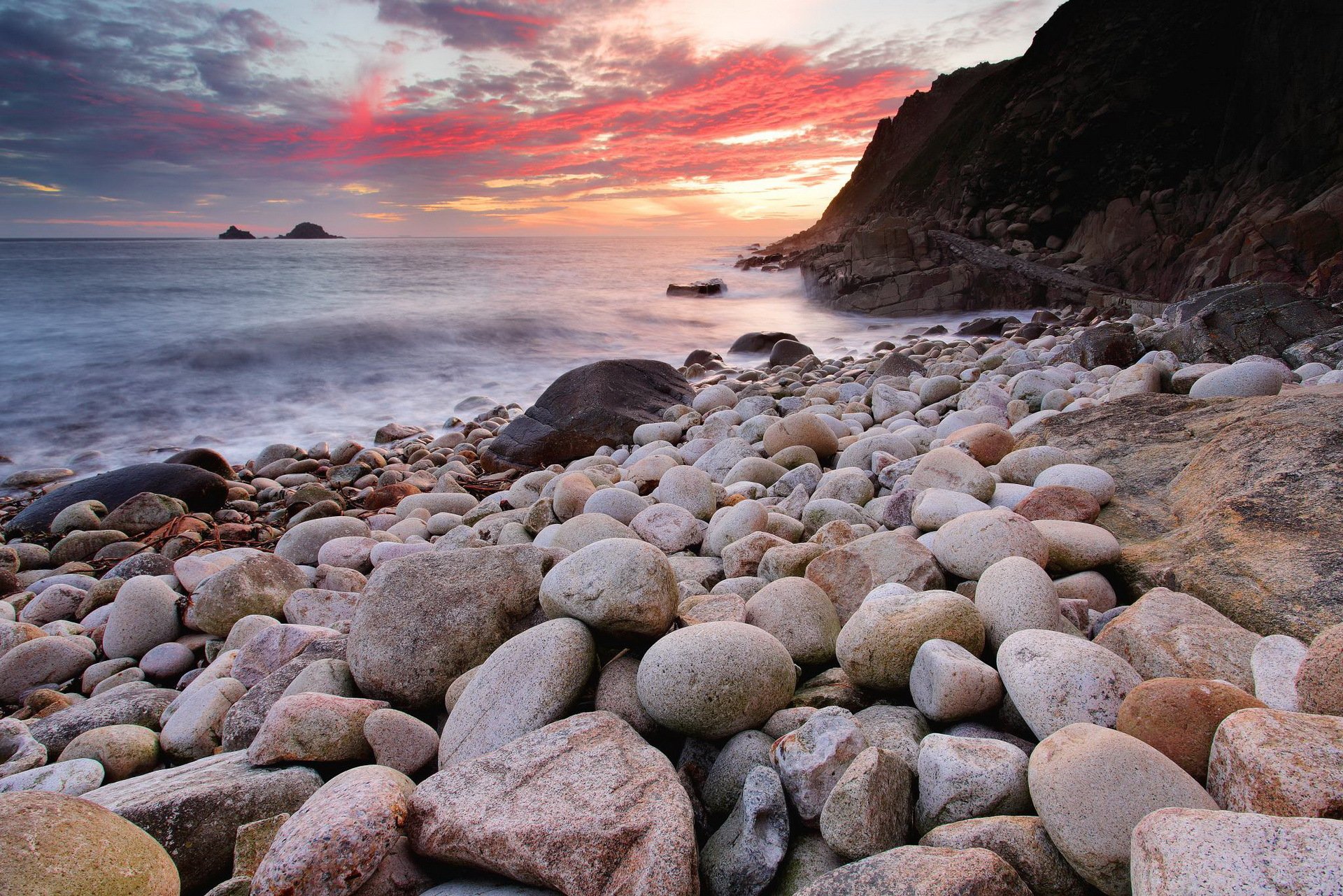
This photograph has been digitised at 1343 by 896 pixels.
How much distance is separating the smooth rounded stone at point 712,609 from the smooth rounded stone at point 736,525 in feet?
2.07

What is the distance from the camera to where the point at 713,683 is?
150 cm

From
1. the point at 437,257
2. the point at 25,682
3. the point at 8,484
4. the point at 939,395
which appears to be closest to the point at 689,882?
the point at 25,682

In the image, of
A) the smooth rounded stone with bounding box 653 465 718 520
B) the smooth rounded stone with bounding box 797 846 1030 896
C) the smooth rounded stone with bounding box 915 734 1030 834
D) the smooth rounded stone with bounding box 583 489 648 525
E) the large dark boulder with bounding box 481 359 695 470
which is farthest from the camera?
the large dark boulder with bounding box 481 359 695 470

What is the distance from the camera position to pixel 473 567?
2.17 m

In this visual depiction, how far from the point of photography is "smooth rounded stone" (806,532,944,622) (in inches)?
84.0

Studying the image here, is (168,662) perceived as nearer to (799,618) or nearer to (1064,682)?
(799,618)

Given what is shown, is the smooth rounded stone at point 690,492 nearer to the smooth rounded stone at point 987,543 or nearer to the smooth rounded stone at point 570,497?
the smooth rounded stone at point 570,497

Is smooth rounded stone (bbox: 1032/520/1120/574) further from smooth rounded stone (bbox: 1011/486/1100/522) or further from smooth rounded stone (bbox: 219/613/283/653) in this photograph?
smooth rounded stone (bbox: 219/613/283/653)

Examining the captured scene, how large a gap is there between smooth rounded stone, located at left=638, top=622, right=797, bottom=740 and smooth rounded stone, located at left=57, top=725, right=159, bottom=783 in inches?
59.8

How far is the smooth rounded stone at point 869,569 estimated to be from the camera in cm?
213

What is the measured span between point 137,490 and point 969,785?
6406mm

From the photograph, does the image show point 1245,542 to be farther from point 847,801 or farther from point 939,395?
point 939,395

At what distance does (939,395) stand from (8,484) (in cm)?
891

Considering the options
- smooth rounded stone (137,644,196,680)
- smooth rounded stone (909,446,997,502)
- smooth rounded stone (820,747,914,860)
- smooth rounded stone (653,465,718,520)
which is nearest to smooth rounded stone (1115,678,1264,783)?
smooth rounded stone (820,747,914,860)
